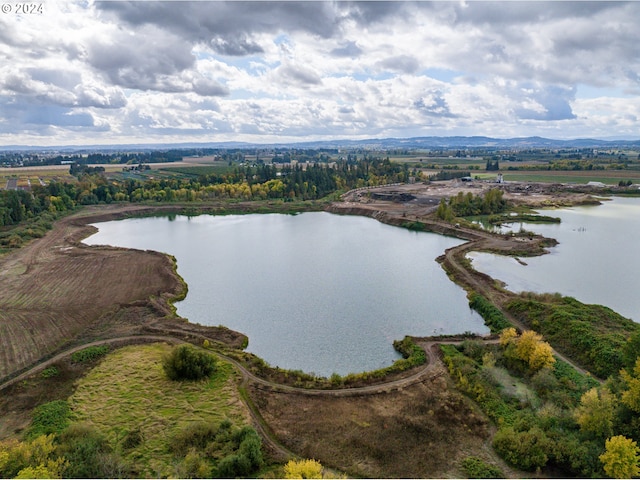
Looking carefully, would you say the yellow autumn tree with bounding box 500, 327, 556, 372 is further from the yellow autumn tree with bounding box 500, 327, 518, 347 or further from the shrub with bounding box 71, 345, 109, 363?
the shrub with bounding box 71, 345, 109, 363

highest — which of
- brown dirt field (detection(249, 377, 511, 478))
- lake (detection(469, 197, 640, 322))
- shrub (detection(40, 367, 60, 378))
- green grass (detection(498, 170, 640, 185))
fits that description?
green grass (detection(498, 170, 640, 185))

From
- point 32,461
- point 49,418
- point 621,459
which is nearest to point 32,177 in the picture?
point 49,418

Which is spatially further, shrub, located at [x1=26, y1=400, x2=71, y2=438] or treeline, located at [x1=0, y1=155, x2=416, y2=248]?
treeline, located at [x1=0, y1=155, x2=416, y2=248]

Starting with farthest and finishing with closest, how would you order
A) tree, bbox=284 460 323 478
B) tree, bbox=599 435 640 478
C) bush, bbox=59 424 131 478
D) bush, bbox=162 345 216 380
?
bush, bbox=162 345 216 380
bush, bbox=59 424 131 478
tree, bbox=599 435 640 478
tree, bbox=284 460 323 478

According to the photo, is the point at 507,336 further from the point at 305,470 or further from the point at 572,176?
the point at 572,176

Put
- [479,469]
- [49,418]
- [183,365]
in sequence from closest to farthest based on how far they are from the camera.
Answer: [479,469], [49,418], [183,365]

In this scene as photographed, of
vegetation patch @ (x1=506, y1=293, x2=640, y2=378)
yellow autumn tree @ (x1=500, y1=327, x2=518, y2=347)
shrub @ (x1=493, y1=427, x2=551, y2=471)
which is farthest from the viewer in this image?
yellow autumn tree @ (x1=500, y1=327, x2=518, y2=347)

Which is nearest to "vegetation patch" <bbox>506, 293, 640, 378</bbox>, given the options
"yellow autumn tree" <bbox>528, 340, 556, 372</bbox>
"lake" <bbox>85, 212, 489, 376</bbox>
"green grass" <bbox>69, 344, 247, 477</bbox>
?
"yellow autumn tree" <bbox>528, 340, 556, 372</bbox>

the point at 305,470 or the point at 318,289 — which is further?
the point at 318,289

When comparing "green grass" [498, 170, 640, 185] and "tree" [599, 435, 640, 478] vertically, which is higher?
"green grass" [498, 170, 640, 185]
